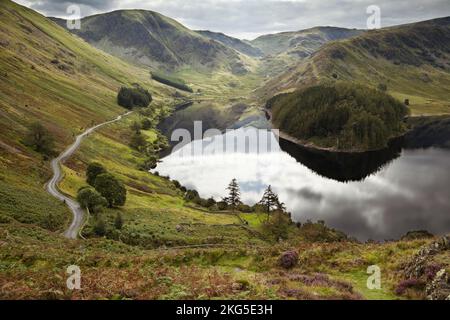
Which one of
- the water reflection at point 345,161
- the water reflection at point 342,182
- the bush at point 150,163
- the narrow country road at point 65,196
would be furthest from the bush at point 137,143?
the water reflection at point 345,161

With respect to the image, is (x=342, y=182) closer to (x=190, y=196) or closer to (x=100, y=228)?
(x=190, y=196)

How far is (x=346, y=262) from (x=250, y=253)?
27.0 feet

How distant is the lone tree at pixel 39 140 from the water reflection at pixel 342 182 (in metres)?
45.8

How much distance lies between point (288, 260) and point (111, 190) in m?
57.4

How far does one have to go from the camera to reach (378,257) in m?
28.5

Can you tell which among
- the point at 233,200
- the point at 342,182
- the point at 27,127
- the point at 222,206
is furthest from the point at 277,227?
the point at 27,127

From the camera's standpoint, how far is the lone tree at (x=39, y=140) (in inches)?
3910

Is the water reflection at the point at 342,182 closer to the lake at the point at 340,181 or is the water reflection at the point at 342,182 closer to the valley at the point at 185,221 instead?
the lake at the point at 340,181

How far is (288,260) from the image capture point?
28953 mm

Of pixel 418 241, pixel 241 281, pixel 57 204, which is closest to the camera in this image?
pixel 241 281

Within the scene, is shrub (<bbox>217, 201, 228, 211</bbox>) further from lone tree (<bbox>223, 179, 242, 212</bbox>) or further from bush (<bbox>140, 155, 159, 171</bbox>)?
bush (<bbox>140, 155, 159, 171</bbox>)

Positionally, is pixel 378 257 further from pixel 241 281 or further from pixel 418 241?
pixel 241 281
